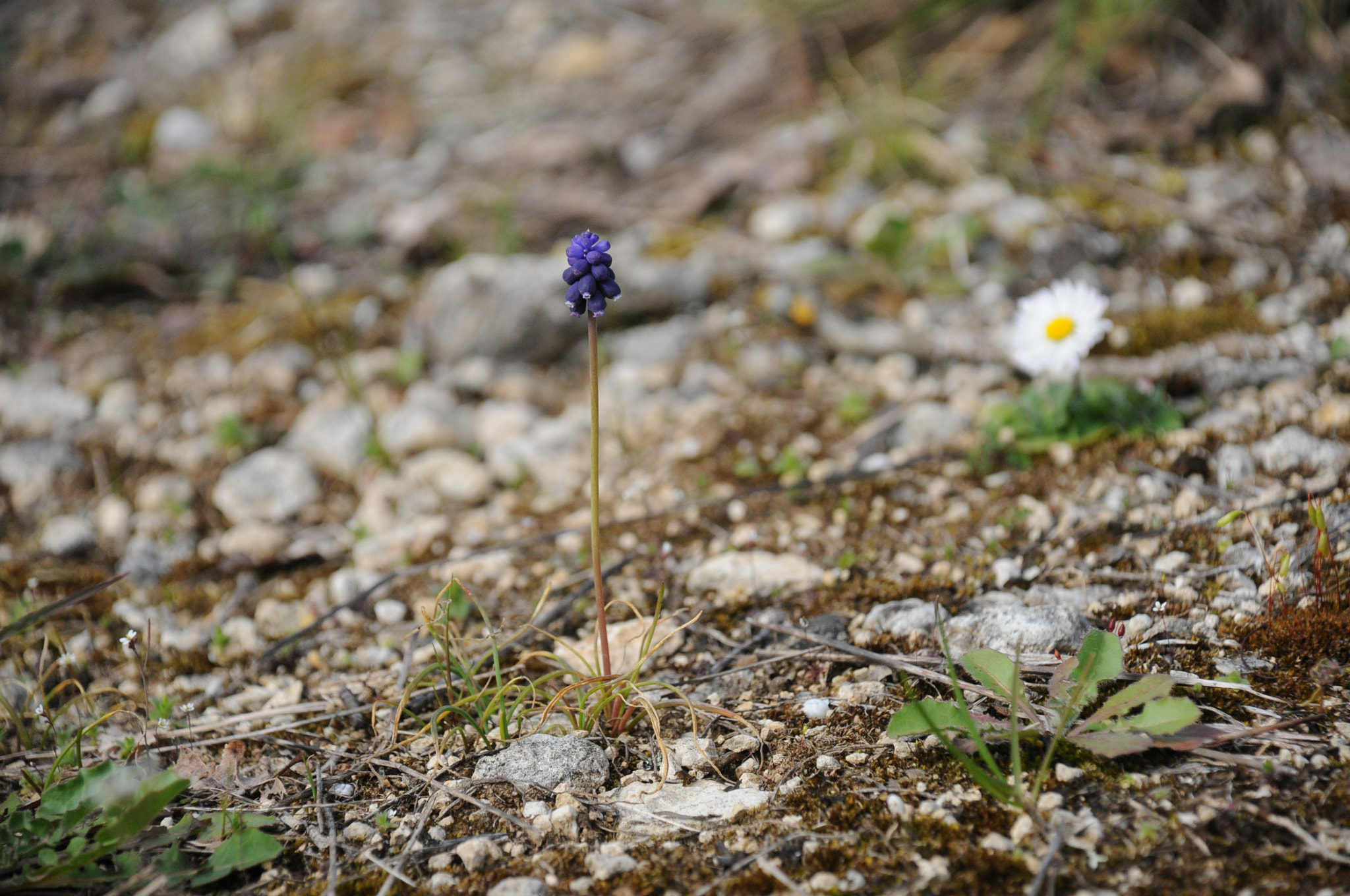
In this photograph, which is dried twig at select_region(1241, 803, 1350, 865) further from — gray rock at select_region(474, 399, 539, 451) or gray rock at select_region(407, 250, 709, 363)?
gray rock at select_region(407, 250, 709, 363)

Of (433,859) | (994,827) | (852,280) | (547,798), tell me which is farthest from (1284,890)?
(852,280)

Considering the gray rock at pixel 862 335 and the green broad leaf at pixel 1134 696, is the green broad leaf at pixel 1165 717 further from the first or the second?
the gray rock at pixel 862 335

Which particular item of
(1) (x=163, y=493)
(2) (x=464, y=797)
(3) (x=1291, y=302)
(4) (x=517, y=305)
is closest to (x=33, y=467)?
(1) (x=163, y=493)

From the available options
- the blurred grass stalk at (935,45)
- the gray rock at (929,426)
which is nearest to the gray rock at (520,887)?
the gray rock at (929,426)

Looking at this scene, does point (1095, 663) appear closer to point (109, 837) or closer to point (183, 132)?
point (109, 837)

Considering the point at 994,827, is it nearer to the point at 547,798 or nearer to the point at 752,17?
the point at 547,798

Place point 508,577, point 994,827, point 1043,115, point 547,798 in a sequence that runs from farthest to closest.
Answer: point 1043,115 < point 508,577 < point 547,798 < point 994,827
